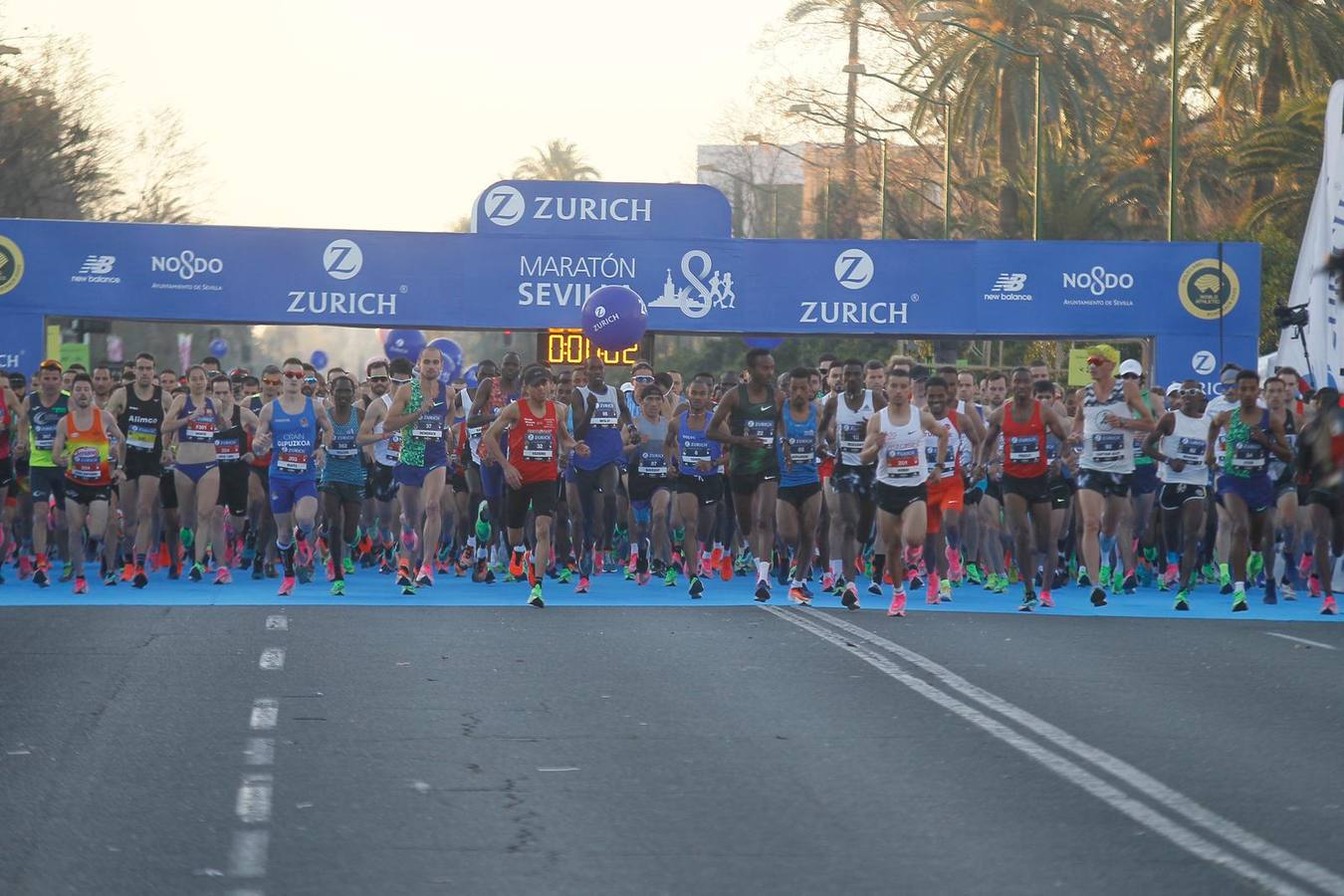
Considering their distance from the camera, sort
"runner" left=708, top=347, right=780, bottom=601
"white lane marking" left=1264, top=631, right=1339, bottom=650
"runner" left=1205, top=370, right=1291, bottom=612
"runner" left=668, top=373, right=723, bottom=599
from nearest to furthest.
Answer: "white lane marking" left=1264, top=631, right=1339, bottom=650
"runner" left=708, top=347, right=780, bottom=601
"runner" left=1205, top=370, right=1291, bottom=612
"runner" left=668, top=373, right=723, bottom=599

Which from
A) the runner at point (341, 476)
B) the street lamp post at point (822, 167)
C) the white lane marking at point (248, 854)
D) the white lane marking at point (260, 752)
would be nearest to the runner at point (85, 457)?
the runner at point (341, 476)

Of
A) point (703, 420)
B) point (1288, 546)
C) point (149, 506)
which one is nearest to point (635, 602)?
point (703, 420)

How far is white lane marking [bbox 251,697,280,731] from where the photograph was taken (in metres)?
9.33

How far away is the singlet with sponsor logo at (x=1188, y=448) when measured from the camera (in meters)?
18.1

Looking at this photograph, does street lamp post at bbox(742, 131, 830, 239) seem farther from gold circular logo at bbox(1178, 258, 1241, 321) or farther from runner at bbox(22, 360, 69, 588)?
runner at bbox(22, 360, 69, 588)

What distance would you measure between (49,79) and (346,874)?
1935 inches

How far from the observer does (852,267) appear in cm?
3034

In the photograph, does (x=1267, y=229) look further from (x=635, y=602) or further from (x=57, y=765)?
(x=57, y=765)

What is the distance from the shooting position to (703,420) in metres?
18.9

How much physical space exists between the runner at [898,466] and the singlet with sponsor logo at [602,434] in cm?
393

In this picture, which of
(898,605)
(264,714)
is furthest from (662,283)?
(264,714)

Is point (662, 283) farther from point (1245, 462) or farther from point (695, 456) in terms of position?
point (1245, 462)

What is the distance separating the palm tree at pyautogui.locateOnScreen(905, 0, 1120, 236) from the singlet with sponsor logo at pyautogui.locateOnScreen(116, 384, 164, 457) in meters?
28.3

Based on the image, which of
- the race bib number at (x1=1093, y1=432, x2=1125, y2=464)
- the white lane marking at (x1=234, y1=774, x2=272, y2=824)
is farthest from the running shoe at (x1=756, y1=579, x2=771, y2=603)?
the white lane marking at (x1=234, y1=774, x2=272, y2=824)
